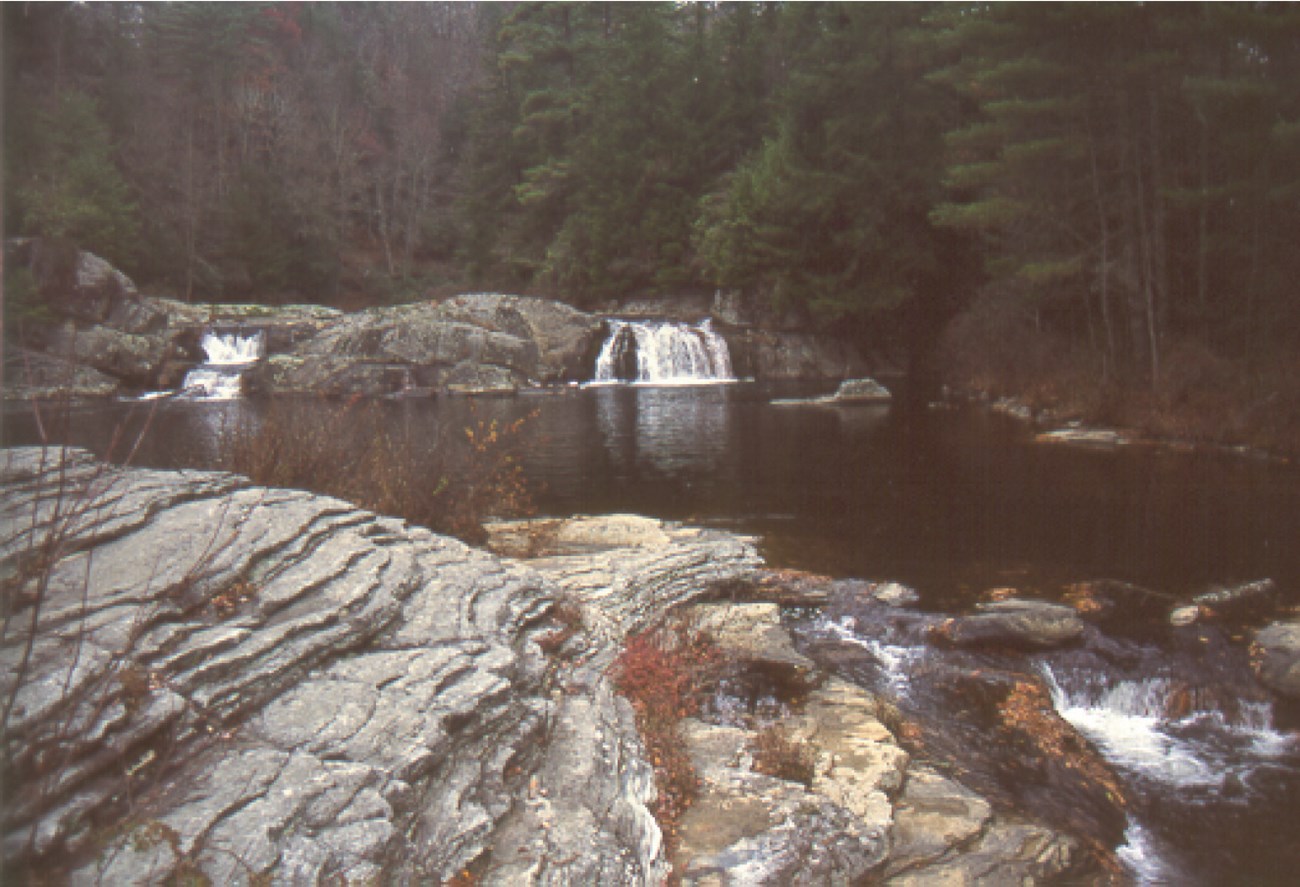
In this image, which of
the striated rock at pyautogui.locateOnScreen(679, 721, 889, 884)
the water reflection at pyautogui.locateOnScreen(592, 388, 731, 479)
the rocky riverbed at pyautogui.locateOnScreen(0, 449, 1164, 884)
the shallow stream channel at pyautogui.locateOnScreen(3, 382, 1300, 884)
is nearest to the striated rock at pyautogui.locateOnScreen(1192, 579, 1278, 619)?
the shallow stream channel at pyautogui.locateOnScreen(3, 382, 1300, 884)

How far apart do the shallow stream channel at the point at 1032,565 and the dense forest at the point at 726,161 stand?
4.35m

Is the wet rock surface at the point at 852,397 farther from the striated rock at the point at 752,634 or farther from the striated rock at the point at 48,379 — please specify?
the striated rock at the point at 752,634

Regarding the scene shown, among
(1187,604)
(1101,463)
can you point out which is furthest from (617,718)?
(1101,463)

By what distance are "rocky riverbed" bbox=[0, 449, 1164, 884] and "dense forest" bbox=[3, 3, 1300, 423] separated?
1.50 m

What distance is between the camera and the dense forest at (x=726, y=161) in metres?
17.3

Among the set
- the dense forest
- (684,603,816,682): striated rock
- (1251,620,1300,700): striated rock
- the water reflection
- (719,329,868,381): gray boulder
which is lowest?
(1251,620,1300,700): striated rock

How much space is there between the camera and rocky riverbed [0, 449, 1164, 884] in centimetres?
316

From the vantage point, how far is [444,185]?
56.5 metres

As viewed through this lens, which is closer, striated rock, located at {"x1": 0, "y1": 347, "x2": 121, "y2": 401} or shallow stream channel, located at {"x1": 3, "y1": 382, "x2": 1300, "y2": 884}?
striated rock, located at {"x1": 0, "y1": 347, "x2": 121, "y2": 401}

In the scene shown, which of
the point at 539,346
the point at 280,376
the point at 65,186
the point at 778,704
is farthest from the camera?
the point at 539,346

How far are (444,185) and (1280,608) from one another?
5366 cm

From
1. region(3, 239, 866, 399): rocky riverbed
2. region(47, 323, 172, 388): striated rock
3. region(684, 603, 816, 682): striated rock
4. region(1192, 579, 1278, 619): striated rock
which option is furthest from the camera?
region(3, 239, 866, 399): rocky riverbed

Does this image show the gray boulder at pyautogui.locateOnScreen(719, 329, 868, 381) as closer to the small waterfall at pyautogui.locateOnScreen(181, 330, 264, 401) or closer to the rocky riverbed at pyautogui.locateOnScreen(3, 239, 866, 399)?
the rocky riverbed at pyautogui.locateOnScreen(3, 239, 866, 399)

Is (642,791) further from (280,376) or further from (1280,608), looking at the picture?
(280,376)
